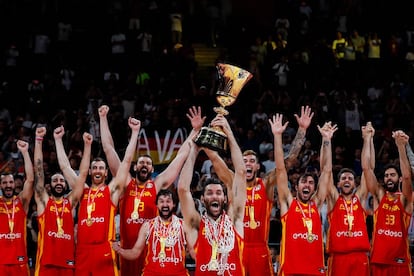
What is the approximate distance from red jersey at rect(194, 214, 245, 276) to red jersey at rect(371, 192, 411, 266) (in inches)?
114

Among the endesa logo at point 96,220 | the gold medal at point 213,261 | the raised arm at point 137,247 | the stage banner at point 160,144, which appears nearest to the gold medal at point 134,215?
the endesa logo at point 96,220

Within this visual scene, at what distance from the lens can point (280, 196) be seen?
12.7m

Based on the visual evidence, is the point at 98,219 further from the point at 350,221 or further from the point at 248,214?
the point at 350,221

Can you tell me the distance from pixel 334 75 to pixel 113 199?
10.00 m

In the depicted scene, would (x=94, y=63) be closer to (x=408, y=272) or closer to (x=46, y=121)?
(x=46, y=121)

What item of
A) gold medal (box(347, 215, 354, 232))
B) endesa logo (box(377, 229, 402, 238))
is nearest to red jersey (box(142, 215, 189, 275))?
gold medal (box(347, 215, 354, 232))

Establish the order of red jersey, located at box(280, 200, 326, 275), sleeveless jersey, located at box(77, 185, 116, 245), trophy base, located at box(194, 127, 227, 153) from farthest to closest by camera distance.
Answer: sleeveless jersey, located at box(77, 185, 116, 245) → red jersey, located at box(280, 200, 326, 275) → trophy base, located at box(194, 127, 227, 153)

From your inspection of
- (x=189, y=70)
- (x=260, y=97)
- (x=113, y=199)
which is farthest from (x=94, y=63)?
(x=113, y=199)

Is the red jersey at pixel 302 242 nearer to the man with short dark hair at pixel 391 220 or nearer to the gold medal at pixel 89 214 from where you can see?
the man with short dark hair at pixel 391 220

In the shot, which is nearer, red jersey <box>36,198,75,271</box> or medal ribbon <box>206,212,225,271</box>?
medal ribbon <box>206,212,225,271</box>

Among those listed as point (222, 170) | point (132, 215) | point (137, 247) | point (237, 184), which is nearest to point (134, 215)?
point (132, 215)

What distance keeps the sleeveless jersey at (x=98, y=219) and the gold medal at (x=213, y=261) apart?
7.97 ft

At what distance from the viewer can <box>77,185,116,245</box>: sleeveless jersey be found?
12.8m

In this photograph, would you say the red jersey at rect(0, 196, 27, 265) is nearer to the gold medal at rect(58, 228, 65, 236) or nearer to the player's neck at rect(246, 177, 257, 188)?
the gold medal at rect(58, 228, 65, 236)
